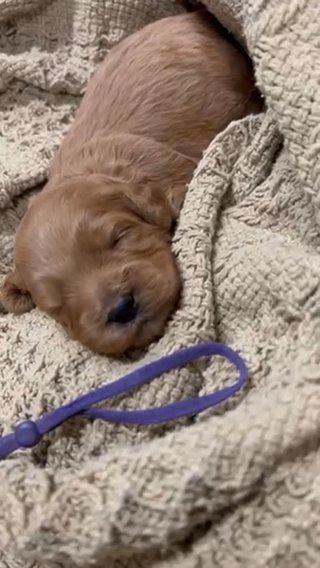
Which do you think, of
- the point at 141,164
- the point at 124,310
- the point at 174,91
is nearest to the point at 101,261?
the point at 124,310

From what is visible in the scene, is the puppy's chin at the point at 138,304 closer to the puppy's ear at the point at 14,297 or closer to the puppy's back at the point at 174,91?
the puppy's ear at the point at 14,297

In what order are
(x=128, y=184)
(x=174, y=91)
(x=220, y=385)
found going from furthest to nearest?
(x=174, y=91) → (x=128, y=184) → (x=220, y=385)

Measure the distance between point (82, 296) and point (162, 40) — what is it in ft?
2.59

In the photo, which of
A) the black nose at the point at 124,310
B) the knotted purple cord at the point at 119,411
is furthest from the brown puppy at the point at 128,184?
the knotted purple cord at the point at 119,411

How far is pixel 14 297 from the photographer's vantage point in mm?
2068

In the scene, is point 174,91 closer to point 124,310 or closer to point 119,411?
point 124,310

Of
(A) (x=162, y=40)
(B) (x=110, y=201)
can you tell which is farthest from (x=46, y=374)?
(A) (x=162, y=40)

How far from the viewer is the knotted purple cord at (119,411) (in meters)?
1.54

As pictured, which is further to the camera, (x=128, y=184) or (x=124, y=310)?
(x=128, y=184)

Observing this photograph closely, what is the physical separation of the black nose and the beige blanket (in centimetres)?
8

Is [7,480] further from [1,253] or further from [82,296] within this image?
[1,253]

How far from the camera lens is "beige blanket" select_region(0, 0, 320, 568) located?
4.30ft

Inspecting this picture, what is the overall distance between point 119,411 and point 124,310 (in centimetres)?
26

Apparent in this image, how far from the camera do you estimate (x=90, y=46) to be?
2412mm
